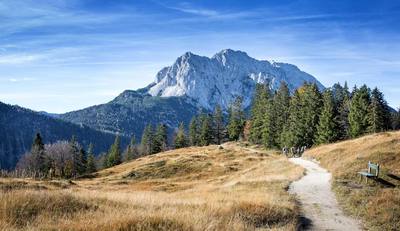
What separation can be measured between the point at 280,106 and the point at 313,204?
86.0 m

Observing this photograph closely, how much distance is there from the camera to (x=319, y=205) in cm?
2106

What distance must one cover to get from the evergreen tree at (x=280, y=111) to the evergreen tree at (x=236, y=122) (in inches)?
837

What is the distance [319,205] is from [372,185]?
7.85 meters

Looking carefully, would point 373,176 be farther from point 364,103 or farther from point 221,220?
point 364,103

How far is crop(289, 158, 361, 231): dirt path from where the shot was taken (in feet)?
54.4

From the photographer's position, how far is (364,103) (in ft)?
282

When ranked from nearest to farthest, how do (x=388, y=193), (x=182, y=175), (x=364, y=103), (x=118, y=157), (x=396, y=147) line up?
(x=388, y=193) → (x=396, y=147) → (x=182, y=175) → (x=364, y=103) → (x=118, y=157)

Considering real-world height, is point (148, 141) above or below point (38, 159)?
above

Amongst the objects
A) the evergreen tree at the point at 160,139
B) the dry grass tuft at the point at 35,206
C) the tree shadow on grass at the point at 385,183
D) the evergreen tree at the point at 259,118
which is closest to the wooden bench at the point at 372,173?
the tree shadow on grass at the point at 385,183

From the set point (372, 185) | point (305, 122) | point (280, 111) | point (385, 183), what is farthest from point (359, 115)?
point (372, 185)

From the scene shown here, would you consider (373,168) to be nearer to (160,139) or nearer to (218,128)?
(218,128)

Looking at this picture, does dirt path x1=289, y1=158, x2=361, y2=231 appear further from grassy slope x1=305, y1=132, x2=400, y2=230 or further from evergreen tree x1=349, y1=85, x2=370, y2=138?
evergreen tree x1=349, y1=85, x2=370, y2=138

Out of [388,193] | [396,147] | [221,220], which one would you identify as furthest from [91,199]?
[396,147]

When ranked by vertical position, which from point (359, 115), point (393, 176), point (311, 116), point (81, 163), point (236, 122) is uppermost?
point (359, 115)
